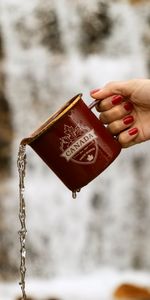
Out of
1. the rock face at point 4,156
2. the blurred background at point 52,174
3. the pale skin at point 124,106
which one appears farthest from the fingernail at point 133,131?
the rock face at point 4,156

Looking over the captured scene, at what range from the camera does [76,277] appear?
10.1ft

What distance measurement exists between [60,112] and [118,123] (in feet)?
0.57

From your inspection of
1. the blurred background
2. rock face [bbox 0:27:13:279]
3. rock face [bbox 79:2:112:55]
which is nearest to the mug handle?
the blurred background

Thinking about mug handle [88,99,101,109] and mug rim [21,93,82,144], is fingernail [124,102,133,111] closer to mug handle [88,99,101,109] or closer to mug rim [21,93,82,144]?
mug handle [88,99,101,109]

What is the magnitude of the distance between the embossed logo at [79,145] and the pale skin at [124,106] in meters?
0.10

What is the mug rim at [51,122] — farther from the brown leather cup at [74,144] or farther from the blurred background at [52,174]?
the blurred background at [52,174]

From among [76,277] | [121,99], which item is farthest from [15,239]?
[121,99]

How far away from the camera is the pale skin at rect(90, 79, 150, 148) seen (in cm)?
138

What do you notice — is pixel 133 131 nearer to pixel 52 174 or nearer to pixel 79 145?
pixel 79 145

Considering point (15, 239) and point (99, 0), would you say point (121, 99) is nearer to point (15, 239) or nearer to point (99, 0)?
point (15, 239)

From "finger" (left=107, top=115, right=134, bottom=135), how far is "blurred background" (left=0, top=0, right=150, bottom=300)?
1.69m

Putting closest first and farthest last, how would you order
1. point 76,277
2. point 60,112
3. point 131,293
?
point 60,112, point 131,293, point 76,277

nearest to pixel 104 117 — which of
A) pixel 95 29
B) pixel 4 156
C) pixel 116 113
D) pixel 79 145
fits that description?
pixel 116 113

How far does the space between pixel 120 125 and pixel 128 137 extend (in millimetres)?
28
